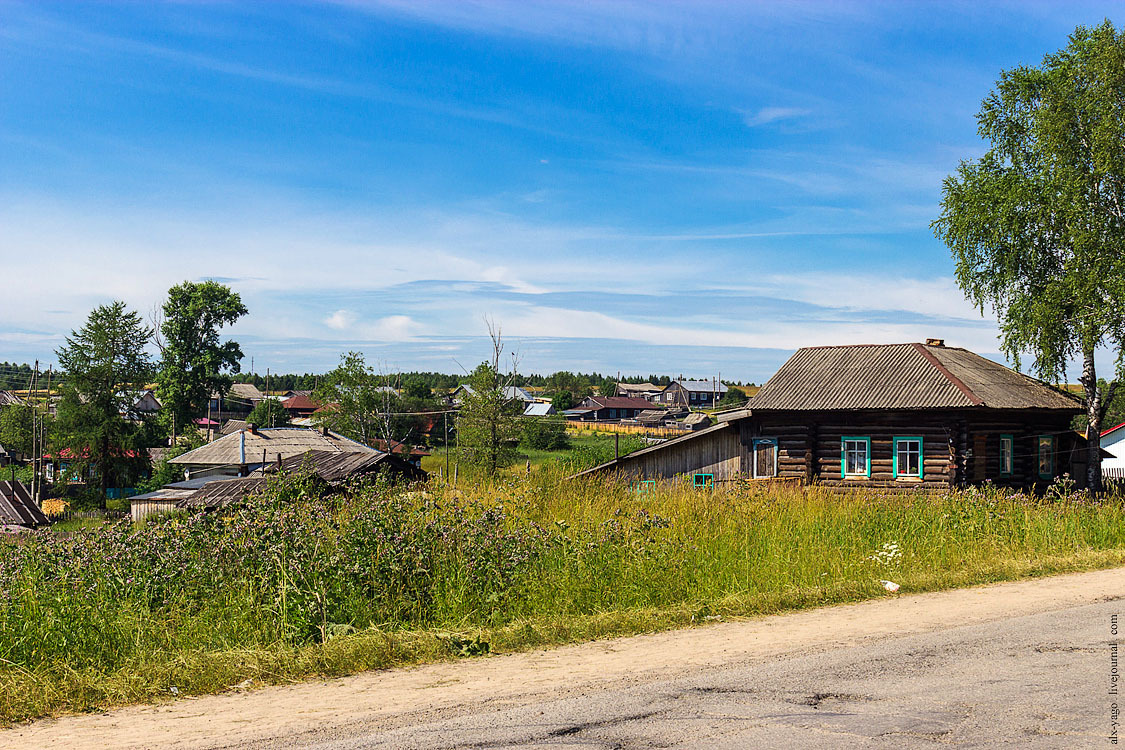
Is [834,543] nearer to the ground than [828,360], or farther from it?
nearer to the ground

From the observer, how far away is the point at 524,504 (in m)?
12.5

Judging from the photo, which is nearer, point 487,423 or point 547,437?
point 487,423

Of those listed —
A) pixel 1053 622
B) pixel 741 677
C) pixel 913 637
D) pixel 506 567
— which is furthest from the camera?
pixel 506 567

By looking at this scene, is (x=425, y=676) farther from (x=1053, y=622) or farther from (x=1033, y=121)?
(x=1033, y=121)

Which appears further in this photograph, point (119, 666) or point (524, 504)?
point (524, 504)

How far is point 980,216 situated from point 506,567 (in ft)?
78.9

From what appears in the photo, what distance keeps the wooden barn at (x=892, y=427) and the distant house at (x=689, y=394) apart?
119 metres

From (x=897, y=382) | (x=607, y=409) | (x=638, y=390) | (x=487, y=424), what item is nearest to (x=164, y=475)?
(x=487, y=424)

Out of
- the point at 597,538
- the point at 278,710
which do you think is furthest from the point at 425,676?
the point at 597,538

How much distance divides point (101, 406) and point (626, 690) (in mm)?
59193

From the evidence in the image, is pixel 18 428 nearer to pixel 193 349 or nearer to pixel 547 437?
pixel 193 349

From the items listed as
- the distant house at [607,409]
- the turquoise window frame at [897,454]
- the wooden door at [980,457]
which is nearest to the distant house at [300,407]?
the distant house at [607,409]

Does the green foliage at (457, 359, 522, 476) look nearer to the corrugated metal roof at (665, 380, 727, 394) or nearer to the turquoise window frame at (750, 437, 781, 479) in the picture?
the turquoise window frame at (750, 437, 781, 479)

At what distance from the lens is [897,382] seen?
27828 millimetres
